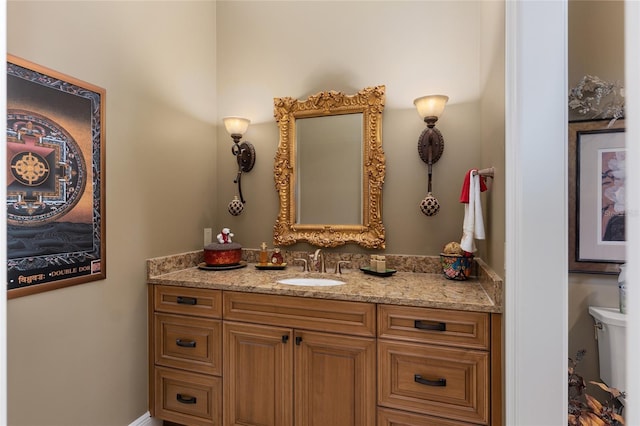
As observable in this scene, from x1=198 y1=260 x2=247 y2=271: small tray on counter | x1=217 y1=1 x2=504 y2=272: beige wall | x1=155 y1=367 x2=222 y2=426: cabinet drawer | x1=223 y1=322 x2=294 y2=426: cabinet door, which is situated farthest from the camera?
x1=198 y1=260 x2=247 y2=271: small tray on counter

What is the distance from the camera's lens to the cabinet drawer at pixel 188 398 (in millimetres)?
1912

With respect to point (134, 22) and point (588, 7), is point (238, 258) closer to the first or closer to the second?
point (134, 22)

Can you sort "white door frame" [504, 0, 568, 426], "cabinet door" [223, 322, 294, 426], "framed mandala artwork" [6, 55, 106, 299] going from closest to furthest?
"white door frame" [504, 0, 568, 426] → "framed mandala artwork" [6, 55, 106, 299] → "cabinet door" [223, 322, 294, 426]

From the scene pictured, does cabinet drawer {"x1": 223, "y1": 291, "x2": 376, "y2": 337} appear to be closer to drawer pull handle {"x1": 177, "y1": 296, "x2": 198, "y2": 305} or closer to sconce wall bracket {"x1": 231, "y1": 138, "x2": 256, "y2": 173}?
drawer pull handle {"x1": 177, "y1": 296, "x2": 198, "y2": 305}

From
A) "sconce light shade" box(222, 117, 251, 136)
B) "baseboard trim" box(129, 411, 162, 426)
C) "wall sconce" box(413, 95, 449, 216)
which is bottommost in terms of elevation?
"baseboard trim" box(129, 411, 162, 426)

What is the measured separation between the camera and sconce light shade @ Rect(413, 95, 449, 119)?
2018 mm

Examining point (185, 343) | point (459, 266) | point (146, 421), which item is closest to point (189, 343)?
point (185, 343)

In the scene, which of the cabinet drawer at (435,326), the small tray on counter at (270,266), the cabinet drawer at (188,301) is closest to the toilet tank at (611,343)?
the cabinet drawer at (435,326)

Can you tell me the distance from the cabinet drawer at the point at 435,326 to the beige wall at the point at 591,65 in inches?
26.8

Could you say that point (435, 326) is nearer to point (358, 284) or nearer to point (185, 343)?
point (358, 284)

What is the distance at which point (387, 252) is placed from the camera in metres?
2.28

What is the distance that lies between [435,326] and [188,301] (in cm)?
138

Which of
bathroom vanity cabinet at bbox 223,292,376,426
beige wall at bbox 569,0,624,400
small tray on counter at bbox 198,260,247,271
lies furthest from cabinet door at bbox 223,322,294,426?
beige wall at bbox 569,0,624,400

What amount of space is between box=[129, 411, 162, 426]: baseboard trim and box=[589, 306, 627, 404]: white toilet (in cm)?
253
